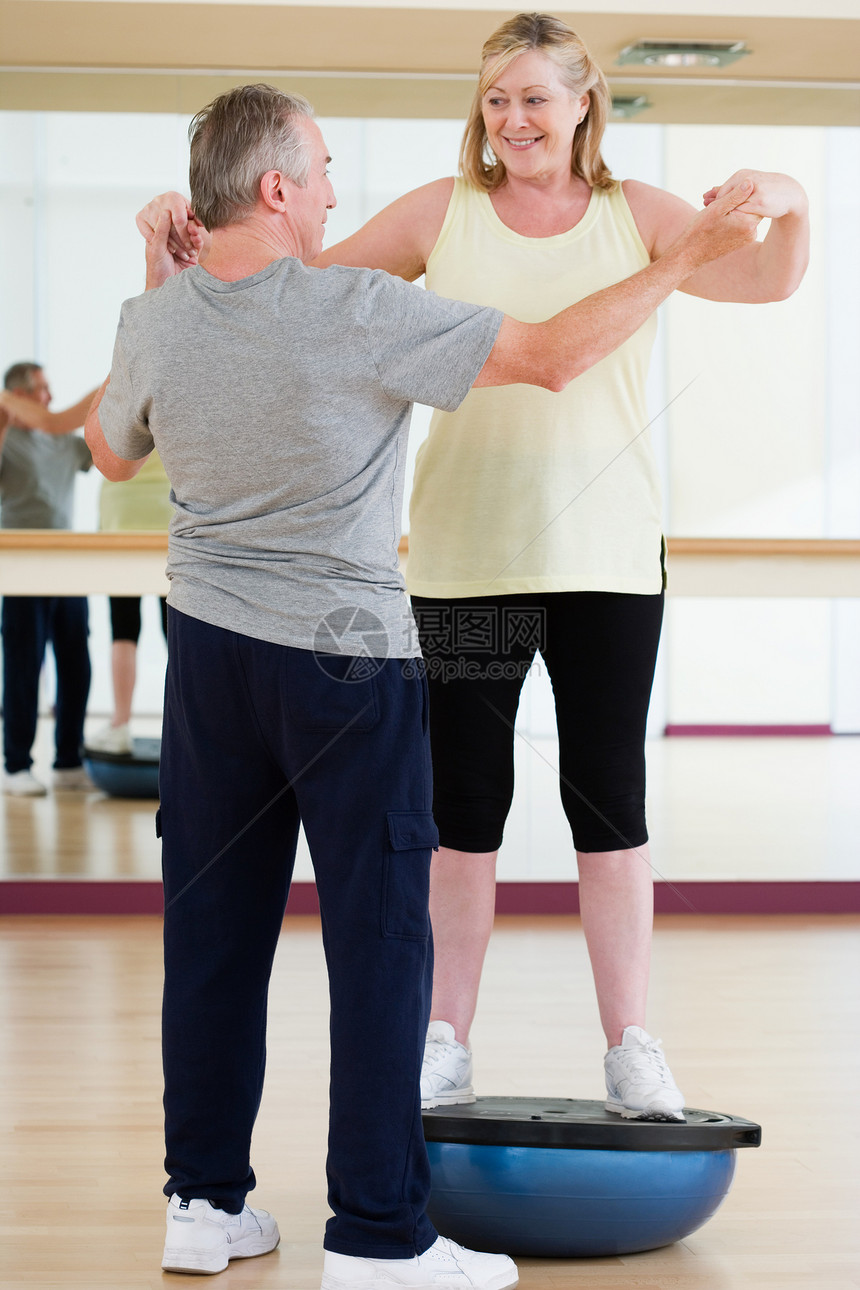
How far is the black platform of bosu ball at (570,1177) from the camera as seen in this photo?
1473 millimetres

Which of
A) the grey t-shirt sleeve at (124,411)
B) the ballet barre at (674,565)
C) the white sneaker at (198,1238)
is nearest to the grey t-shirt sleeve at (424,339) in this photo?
the grey t-shirt sleeve at (124,411)

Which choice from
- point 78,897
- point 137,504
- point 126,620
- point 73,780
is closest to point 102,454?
point 137,504

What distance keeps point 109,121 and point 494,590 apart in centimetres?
213

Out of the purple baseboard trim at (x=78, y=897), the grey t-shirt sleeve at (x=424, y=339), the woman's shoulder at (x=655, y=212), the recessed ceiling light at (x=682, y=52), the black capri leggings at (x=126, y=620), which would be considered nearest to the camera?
the grey t-shirt sleeve at (x=424, y=339)

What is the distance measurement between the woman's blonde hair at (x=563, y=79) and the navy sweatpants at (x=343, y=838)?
682 millimetres

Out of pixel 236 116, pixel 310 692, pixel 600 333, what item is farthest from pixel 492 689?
pixel 236 116

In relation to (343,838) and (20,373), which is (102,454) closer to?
(343,838)

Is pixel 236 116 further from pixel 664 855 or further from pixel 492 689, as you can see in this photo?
pixel 664 855

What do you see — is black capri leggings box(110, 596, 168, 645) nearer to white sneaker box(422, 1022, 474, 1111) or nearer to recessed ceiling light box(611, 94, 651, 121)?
recessed ceiling light box(611, 94, 651, 121)

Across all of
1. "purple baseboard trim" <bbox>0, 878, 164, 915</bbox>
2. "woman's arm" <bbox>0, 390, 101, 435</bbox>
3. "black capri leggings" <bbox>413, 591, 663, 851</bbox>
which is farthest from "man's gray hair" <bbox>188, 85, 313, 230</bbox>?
"purple baseboard trim" <bbox>0, 878, 164, 915</bbox>

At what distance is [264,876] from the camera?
1.43 m

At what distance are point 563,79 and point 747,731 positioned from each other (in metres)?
5.61

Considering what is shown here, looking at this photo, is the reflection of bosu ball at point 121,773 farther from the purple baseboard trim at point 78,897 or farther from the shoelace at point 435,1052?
the shoelace at point 435,1052

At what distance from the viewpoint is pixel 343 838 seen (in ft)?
4.30
